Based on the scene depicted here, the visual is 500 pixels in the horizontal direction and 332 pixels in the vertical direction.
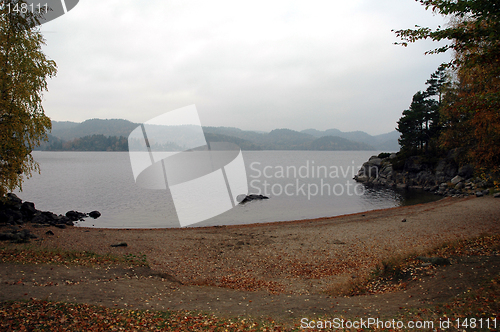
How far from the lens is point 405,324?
6.70 m

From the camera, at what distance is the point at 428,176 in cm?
5078

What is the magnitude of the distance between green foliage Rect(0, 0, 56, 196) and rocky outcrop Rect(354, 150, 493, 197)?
4327 cm

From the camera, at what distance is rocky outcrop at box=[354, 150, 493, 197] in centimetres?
3996

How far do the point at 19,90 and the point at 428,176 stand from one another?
2297 inches

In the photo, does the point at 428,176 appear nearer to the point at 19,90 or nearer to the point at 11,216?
the point at 19,90

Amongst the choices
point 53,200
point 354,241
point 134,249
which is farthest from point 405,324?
point 53,200

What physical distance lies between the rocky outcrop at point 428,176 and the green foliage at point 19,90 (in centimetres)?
4327

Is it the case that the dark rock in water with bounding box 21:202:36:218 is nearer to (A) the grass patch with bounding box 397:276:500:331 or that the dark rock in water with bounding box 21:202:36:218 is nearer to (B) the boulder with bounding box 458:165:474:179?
(A) the grass patch with bounding box 397:276:500:331

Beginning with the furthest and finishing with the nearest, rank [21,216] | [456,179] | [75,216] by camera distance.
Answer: [456,179] < [75,216] < [21,216]

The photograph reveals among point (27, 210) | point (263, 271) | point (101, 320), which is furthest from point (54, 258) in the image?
point (27, 210)

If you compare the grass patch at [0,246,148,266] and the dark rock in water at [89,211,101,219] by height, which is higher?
the grass patch at [0,246,148,266]

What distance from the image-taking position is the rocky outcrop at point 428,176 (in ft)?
131

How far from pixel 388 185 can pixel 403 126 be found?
42.4ft

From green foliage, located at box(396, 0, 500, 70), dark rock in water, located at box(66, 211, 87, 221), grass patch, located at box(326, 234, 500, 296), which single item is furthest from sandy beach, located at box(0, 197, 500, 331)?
dark rock in water, located at box(66, 211, 87, 221)
